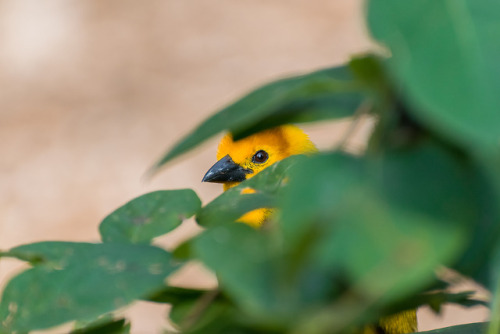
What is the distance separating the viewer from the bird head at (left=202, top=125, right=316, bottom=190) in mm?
2170

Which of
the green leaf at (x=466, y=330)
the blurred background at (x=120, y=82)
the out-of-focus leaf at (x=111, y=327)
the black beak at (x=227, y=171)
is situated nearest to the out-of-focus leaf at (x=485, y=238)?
the green leaf at (x=466, y=330)

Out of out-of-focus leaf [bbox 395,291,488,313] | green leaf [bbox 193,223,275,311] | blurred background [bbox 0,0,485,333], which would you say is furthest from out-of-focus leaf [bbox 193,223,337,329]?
blurred background [bbox 0,0,485,333]

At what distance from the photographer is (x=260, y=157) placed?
223 centimetres

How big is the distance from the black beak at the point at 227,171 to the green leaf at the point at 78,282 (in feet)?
5.71

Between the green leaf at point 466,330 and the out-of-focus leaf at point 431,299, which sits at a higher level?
the out-of-focus leaf at point 431,299

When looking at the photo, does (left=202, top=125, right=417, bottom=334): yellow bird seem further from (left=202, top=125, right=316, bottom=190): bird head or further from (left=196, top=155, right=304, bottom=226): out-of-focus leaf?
(left=196, top=155, right=304, bottom=226): out-of-focus leaf

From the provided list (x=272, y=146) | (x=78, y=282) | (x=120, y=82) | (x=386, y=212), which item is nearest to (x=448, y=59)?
(x=386, y=212)

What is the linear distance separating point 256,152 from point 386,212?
6.33ft

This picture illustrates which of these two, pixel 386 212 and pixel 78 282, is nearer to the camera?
pixel 386 212

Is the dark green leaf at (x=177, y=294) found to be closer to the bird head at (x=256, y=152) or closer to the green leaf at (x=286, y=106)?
the green leaf at (x=286, y=106)

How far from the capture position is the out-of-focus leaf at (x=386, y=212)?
288 millimetres

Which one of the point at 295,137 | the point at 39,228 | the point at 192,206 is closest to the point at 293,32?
the point at 39,228

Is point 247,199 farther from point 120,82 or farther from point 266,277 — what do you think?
point 120,82

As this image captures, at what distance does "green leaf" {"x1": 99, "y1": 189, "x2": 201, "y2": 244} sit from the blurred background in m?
3.45
